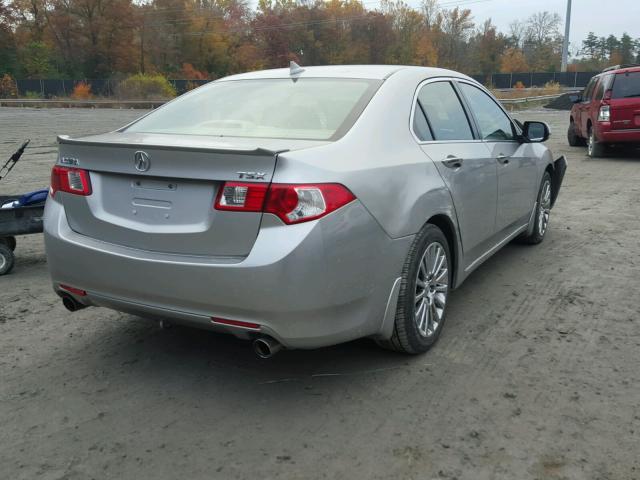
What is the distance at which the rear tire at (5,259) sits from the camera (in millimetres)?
5238

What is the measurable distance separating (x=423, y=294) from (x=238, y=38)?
270 feet

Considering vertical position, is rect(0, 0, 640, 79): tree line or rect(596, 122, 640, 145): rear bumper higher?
rect(0, 0, 640, 79): tree line

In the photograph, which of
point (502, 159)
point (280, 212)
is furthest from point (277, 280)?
point (502, 159)

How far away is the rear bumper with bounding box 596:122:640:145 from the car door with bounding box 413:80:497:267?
902 centimetres

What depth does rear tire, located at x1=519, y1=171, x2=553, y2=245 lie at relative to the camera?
594cm

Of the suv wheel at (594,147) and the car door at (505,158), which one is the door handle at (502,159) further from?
the suv wheel at (594,147)

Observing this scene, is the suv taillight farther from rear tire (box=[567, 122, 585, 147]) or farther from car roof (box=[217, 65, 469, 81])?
rear tire (box=[567, 122, 585, 147])

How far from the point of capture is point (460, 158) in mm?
3996

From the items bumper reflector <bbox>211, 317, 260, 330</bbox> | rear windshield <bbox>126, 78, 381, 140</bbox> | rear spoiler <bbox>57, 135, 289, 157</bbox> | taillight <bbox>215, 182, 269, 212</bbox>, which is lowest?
A: bumper reflector <bbox>211, 317, 260, 330</bbox>

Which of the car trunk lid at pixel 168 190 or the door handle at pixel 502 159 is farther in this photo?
the door handle at pixel 502 159

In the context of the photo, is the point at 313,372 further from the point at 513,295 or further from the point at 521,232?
the point at 521,232

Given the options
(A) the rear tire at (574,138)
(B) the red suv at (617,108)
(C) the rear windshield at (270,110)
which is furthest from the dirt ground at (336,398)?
(A) the rear tire at (574,138)

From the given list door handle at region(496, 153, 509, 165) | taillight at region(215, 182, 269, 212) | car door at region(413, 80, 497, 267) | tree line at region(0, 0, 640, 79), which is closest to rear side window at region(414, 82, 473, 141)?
car door at region(413, 80, 497, 267)

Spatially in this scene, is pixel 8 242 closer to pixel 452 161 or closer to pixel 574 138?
pixel 452 161
